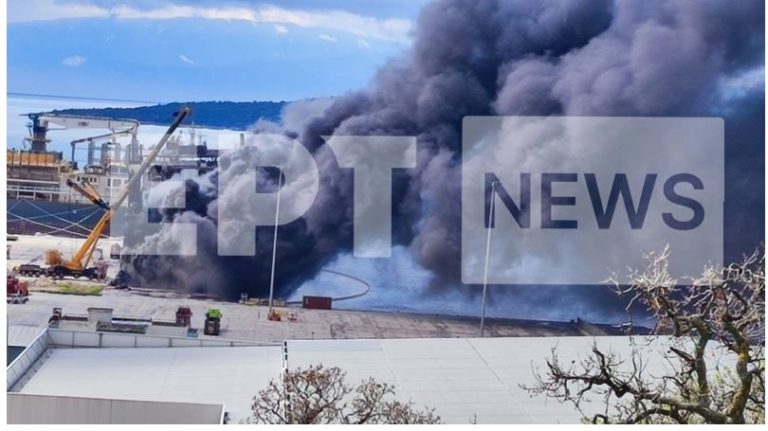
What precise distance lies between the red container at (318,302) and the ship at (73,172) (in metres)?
0.96

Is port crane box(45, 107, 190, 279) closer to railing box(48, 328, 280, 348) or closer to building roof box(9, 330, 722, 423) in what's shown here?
railing box(48, 328, 280, 348)

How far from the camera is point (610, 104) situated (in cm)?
590

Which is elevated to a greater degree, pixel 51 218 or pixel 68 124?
pixel 68 124

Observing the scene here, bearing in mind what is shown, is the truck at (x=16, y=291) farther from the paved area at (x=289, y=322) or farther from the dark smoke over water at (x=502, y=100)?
the dark smoke over water at (x=502, y=100)

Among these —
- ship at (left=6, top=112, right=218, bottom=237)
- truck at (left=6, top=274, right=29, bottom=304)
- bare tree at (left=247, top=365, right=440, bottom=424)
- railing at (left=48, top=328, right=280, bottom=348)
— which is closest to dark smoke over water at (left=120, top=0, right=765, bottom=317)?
ship at (left=6, top=112, right=218, bottom=237)

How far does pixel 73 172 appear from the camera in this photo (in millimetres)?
5770

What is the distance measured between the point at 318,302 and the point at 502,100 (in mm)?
1605

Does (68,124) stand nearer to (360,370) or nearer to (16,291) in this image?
(16,291)

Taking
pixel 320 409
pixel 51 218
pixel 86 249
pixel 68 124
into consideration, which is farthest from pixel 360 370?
pixel 68 124

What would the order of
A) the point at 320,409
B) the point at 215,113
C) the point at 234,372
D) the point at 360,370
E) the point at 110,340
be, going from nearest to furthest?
the point at 320,409, the point at 360,370, the point at 234,372, the point at 110,340, the point at 215,113

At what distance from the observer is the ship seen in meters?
5.71

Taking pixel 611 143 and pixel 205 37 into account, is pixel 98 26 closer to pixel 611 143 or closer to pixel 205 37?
pixel 205 37

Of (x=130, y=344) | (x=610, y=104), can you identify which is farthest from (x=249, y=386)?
(x=610, y=104)
